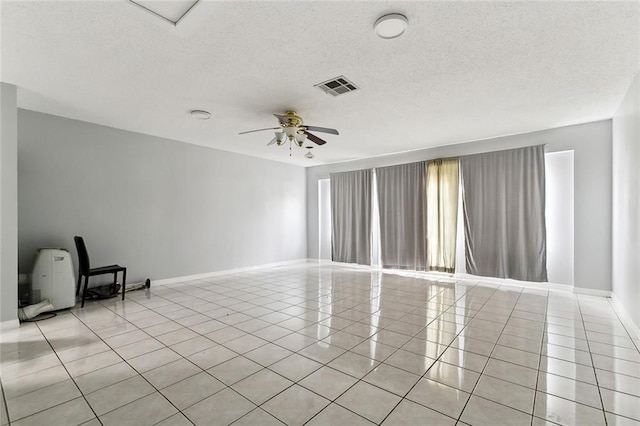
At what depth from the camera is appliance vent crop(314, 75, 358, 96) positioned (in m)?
3.25

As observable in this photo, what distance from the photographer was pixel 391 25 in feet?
7.41

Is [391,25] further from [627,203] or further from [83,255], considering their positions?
[83,255]

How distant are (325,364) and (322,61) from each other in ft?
9.32

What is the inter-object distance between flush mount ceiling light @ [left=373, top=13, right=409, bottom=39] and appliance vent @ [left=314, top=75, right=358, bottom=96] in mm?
846

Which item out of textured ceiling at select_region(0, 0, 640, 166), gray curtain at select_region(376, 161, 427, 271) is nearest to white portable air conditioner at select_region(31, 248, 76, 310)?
textured ceiling at select_region(0, 0, 640, 166)

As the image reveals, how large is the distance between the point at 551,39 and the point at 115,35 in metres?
3.77

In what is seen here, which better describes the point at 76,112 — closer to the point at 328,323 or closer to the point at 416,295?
the point at 328,323

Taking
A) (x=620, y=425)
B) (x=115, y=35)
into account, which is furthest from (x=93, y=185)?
(x=620, y=425)

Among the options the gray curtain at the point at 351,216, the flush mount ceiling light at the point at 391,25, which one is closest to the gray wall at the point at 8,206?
the flush mount ceiling light at the point at 391,25

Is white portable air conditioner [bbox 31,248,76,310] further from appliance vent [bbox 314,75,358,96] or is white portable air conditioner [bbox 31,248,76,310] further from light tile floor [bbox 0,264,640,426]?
appliance vent [bbox 314,75,358,96]

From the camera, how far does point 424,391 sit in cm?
208

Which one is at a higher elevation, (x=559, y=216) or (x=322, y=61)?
(x=322, y=61)

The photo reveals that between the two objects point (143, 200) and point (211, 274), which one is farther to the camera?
point (211, 274)

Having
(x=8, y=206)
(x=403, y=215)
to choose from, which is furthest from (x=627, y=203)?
(x=8, y=206)
